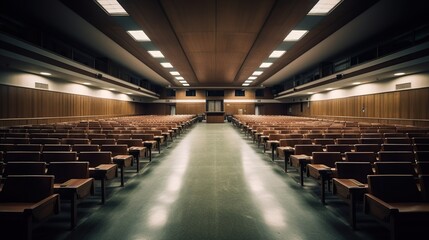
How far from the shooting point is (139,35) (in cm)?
920

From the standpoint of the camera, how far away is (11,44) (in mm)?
6664

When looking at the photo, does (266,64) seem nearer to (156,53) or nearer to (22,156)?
(156,53)

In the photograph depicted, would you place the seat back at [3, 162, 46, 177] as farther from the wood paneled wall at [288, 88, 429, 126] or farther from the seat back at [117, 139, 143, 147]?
the wood paneled wall at [288, 88, 429, 126]

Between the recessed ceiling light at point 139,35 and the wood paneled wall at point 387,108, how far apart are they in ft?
42.1

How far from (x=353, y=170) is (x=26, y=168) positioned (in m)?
4.79

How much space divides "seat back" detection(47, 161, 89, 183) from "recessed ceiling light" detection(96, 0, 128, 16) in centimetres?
527

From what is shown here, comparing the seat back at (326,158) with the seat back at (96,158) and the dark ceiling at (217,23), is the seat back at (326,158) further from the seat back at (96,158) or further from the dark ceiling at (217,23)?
the dark ceiling at (217,23)

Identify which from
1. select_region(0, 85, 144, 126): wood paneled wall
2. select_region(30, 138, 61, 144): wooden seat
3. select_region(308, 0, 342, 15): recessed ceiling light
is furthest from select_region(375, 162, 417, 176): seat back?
select_region(0, 85, 144, 126): wood paneled wall

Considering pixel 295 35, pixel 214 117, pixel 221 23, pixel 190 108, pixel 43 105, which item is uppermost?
pixel 295 35

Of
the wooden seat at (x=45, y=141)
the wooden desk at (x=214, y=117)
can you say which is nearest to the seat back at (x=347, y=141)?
the wooden seat at (x=45, y=141)

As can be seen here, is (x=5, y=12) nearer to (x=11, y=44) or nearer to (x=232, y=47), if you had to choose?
(x=11, y=44)

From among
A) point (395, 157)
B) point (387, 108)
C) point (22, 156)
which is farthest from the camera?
point (387, 108)

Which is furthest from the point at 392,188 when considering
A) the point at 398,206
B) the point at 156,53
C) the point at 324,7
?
the point at 156,53

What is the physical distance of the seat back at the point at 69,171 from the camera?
3141 millimetres
